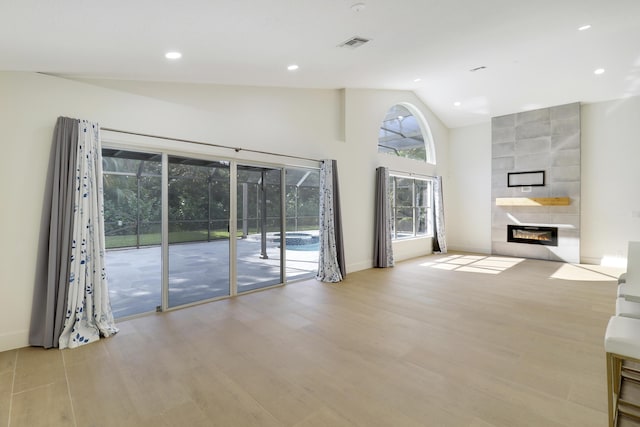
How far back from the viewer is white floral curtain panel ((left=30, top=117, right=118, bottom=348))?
2967mm

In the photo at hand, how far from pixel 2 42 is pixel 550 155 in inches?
363

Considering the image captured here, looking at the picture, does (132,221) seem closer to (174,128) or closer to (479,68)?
(174,128)

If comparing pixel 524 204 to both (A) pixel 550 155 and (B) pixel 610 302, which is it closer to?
(A) pixel 550 155

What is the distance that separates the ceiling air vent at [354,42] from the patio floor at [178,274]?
2.99m

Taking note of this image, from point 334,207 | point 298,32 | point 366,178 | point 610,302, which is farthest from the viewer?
point 366,178

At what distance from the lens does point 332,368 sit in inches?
99.6

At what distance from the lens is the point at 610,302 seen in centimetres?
420

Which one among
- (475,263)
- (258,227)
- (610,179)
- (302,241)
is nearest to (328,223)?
(302,241)

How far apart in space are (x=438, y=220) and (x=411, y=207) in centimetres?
88

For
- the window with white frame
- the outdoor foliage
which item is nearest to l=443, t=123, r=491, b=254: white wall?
the window with white frame

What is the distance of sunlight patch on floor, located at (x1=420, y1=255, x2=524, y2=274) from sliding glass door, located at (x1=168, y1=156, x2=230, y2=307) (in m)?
4.46

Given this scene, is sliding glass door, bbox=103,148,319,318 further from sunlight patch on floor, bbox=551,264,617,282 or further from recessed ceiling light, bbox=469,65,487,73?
sunlight patch on floor, bbox=551,264,617,282

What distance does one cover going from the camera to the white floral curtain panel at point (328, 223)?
554 centimetres

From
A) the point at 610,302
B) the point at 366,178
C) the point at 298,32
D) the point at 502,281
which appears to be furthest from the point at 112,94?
the point at 610,302
